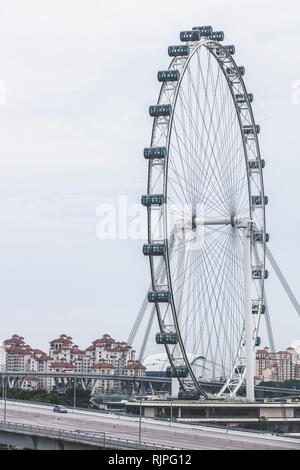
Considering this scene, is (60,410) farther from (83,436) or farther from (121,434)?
(83,436)

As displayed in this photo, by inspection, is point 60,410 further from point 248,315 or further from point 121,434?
point 121,434

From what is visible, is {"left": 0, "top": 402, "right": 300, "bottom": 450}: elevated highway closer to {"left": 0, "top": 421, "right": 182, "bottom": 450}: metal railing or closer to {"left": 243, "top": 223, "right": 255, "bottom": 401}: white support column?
{"left": 0, "top": 421, "right": 182, "bottom": 450}: metal railing

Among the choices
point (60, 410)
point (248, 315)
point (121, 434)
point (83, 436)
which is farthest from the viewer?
point (248, 315)

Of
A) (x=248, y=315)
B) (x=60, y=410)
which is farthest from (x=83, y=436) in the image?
(x=248, y=315)

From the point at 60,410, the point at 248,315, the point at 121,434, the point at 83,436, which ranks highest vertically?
the point at 248,315

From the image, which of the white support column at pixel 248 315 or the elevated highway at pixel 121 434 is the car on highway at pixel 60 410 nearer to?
the elevated highway at pixel 121 434

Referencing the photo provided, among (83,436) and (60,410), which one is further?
(60,410)

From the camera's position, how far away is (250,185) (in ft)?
363

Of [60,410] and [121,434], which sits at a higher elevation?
[60,410]

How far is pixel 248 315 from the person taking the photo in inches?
4045

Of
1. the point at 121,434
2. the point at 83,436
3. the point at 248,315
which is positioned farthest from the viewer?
the point at 248,315

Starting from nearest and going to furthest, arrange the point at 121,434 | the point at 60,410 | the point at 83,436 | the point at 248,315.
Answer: the point at 83,436
the point at 121,434
the point at 60,410
the point at 248,315
